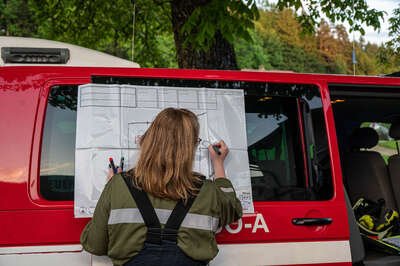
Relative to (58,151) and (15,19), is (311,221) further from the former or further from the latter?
(15,19)

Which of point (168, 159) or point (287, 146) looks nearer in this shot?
point (168, 159)

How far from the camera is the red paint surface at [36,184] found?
7.67 ft

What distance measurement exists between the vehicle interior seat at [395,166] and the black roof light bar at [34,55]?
10.1ft

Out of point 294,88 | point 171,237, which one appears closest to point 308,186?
point 294,88

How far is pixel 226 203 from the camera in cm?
219

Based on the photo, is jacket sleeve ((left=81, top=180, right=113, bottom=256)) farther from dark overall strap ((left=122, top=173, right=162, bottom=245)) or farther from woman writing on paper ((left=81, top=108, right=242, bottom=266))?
dark overall strap ((left=122, top=173, right=162, bottom=245))

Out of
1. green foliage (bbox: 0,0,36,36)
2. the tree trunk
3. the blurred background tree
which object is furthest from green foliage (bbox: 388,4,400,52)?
green foliage (bbox: 0,0,36,36)

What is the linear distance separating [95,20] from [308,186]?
7314 millimetres

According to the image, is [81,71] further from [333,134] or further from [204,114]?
[333,134]

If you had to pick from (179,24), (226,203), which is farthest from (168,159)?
(179,24)

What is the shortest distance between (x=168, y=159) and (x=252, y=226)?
72 cm

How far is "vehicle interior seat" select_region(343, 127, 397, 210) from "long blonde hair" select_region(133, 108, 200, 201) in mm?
2878

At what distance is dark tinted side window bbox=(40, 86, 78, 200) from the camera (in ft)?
7.95

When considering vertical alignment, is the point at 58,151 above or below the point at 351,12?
below
